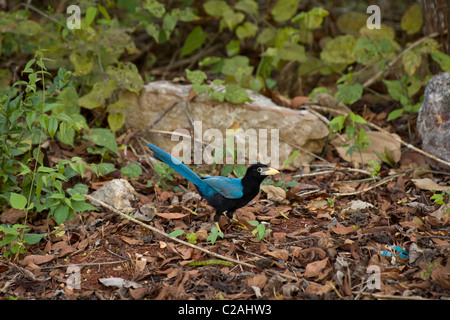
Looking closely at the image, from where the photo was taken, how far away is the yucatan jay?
11.4ft

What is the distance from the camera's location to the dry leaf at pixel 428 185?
3.94 m

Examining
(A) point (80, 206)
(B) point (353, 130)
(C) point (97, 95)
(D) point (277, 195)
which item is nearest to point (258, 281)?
(D) point (277, 195)

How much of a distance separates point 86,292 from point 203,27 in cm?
507

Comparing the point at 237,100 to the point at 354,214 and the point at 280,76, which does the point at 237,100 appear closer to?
the point at 280,76

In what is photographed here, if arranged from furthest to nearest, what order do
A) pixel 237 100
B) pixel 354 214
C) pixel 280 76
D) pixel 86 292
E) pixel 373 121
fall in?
pixel 280 76 → pixel 373 121 → pixel 237 100 → pixel 354 214 → pixel 86 292

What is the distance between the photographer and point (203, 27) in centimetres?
714

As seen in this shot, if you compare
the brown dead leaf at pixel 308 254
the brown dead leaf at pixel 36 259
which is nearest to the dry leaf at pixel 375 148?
the brown dead leaf at pixel 308 254

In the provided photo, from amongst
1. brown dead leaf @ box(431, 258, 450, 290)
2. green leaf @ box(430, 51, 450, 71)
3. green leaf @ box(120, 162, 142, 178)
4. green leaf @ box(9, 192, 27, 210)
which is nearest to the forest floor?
brown dead leaf @ box(431, 258, 450, 290)

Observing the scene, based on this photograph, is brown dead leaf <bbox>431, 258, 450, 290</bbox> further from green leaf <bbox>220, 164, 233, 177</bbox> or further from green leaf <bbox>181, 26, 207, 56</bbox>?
green leaf <bbox>181, 26, 207, 56</bbox>

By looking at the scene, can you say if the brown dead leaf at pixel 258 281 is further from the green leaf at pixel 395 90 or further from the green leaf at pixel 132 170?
the green leaf at pixel 395 90

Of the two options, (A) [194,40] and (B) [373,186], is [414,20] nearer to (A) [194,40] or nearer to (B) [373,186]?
(B) [373,186]

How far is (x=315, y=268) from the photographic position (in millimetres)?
2973

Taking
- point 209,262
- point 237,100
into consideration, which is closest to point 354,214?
point 209,262

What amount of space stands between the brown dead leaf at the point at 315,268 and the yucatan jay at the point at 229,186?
0.72 meters
